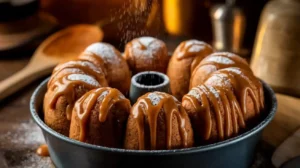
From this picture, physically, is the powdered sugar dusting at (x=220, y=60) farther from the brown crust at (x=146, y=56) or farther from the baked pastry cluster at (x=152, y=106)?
the brown crust at (x=146, y=56)

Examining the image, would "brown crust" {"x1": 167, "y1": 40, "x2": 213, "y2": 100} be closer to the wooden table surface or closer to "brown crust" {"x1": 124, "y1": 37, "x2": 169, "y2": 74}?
"brown crust" {"x1": 124, "y1": 37, "x2": 169, "y2": 74}

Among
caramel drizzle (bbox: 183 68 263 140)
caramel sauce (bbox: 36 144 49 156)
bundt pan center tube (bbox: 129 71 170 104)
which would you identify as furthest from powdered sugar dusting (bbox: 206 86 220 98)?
caramel sauce (bbox: 36 144 49 156)

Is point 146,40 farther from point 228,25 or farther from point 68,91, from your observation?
point 228,25

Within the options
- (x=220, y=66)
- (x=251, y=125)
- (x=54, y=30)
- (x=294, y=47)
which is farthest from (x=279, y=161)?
(x=54, y=30)

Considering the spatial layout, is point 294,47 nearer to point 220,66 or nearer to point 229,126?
point 220,66

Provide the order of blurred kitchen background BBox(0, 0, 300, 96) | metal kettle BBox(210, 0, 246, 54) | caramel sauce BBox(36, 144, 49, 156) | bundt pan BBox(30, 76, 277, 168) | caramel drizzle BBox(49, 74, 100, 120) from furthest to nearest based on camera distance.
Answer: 1. metal kettle BBox(210, 0, 246, 54)
2. blurred kitchen background BBox(0, 0, 300, 96)
3. caramel sauce BBox(36, 144, 49, 156)
4. caramel drizzle BBox(49, 74, 100, 120)
5. bundt pan BBox(30, 76, 277, 168)

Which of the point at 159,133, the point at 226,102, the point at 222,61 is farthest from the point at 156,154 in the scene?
the point at 222,61
